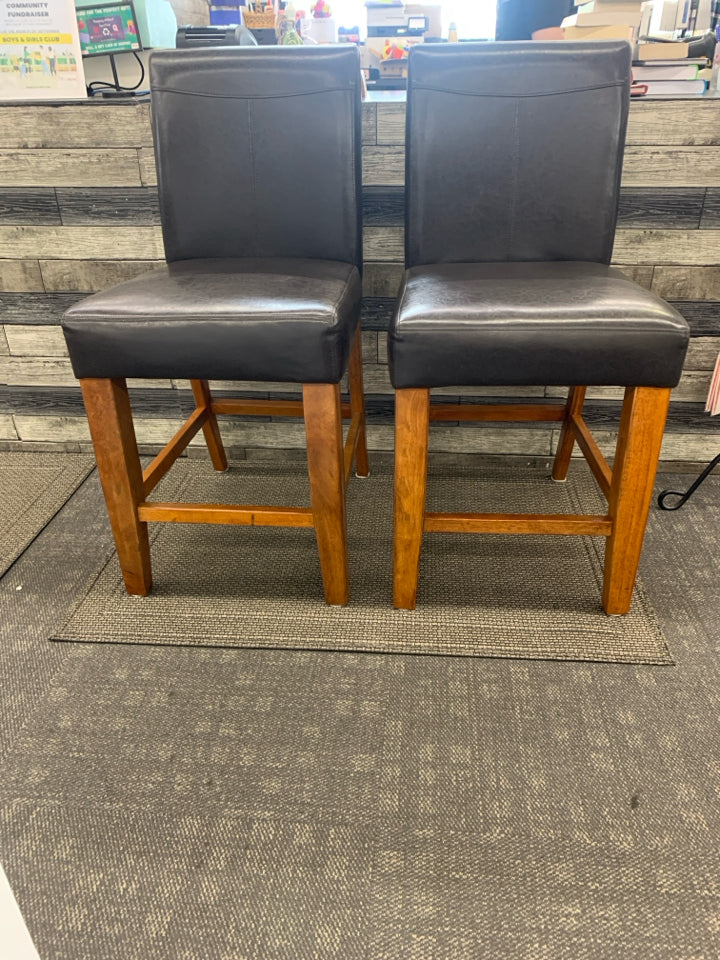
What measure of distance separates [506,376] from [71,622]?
893 mm

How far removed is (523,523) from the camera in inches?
46.7

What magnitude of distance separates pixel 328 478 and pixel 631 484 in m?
0.50

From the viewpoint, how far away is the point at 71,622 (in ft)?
4.13

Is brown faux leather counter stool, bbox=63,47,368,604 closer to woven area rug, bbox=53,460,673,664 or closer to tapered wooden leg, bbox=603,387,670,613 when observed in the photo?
woven area rug, bbox=53,460,673,664

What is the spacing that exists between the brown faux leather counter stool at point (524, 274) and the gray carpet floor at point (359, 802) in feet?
0.75

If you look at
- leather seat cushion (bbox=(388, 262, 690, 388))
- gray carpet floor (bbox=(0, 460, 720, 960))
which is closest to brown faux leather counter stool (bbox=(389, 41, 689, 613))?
leather seat cushion (bbox=(388, 262, 690, 388))

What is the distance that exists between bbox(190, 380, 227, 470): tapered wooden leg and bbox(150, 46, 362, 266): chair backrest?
1.10 ft

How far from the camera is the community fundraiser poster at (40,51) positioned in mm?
1401

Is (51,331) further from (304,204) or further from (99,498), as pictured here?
(304,204)

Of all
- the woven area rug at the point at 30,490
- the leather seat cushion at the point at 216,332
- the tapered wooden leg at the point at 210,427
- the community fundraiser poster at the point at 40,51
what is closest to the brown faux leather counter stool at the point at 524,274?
the leather seat cushion at the point at 216,332

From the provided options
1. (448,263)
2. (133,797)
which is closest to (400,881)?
(133,797)

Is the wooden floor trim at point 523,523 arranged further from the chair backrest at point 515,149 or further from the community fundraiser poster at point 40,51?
the community fundraiser poster at point 40,51

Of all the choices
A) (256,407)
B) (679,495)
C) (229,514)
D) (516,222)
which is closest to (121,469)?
(229,514)

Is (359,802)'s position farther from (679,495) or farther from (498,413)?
(679,495)
